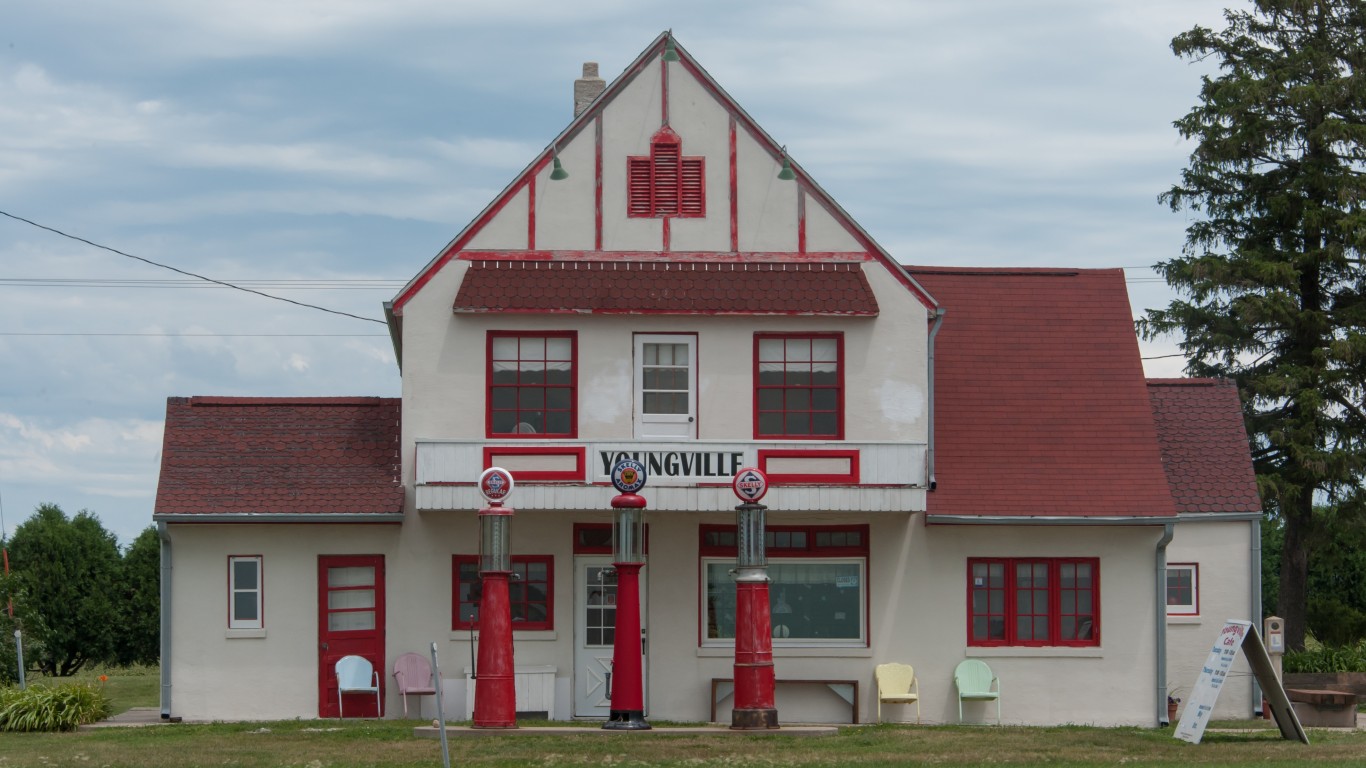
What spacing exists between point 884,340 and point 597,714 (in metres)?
6.43

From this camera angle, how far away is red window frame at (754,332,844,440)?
2547 centimetres

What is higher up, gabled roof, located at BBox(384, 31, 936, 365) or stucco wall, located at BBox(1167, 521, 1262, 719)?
gabled roof, located at BBox(384, 31, 936, 365)

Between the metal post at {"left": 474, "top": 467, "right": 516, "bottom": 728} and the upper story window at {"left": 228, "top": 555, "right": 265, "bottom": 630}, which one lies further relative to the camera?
the upper story window at {"left": 228, "top": 555, "right": 265, "bottom": 630}

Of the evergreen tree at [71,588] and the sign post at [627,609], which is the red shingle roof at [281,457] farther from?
the evergreen tree at [71,588]

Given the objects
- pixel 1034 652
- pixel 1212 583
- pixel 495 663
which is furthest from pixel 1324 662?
pixel 495 663

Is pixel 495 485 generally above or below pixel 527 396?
below

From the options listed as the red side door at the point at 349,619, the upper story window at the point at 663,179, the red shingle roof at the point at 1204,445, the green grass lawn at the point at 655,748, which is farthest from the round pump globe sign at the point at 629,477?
the red shingle roof at the point at 1204,445

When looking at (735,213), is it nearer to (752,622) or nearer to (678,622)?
(678,622)

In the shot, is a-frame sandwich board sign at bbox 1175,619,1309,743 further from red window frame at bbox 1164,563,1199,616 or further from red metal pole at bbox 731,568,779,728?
red window frame at bbox 1164,563,1199,616

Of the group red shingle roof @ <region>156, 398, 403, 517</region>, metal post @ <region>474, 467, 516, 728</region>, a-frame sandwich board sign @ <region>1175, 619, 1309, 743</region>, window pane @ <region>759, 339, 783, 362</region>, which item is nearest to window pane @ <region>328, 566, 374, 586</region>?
red shingle roof @ <region>156, 398, 403, 517</region>

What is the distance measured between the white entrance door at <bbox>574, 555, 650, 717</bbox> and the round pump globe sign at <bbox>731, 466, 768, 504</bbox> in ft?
12.0

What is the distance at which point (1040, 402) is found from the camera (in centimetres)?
2700

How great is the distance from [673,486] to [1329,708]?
31.0 feet

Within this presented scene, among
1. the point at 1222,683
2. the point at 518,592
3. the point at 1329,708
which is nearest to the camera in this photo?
the point at 1222,683
